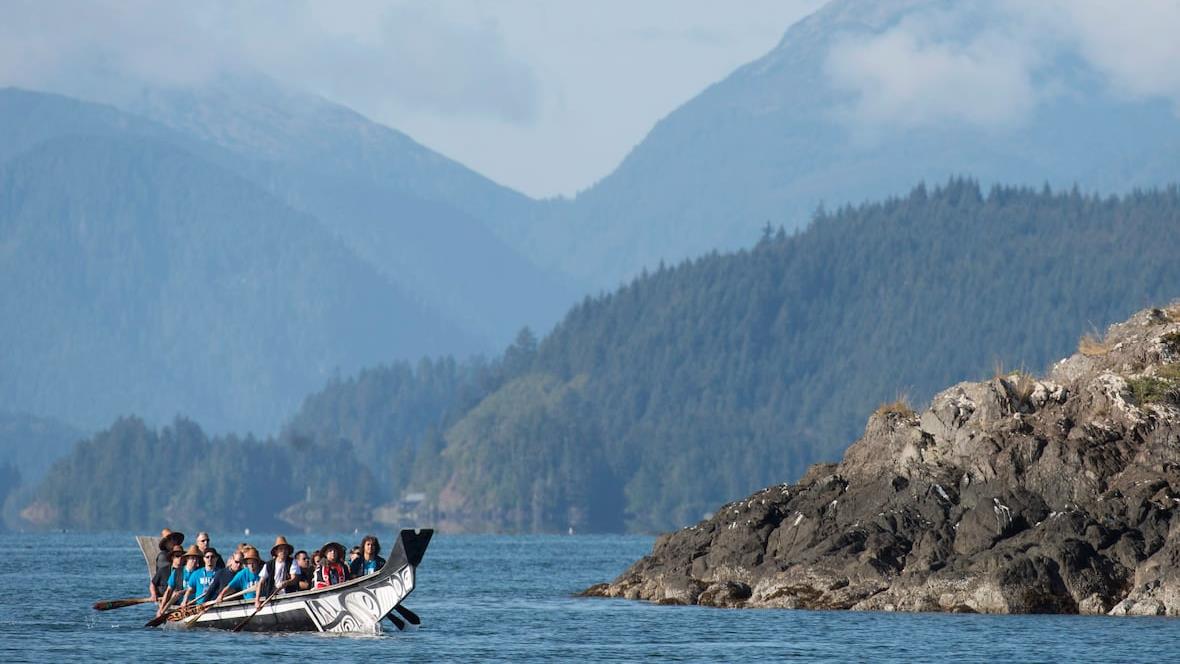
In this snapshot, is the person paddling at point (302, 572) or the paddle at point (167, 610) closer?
the person paddling at point (302, 572)

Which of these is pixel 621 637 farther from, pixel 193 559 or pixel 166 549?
pixel 166 549

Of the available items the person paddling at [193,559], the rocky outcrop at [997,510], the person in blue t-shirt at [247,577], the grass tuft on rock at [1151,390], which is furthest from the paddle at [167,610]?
the grass tuft on rock at [1151,390]

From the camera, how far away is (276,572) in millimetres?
67938

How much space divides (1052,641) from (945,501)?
45.5 ft

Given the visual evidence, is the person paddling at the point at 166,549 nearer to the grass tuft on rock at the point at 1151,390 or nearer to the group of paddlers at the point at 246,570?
the group of paddlers at the point at 246,570

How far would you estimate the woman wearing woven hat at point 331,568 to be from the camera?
6662 centimetres

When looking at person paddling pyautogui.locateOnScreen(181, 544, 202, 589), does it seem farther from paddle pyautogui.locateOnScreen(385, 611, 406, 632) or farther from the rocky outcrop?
the rocky outcrop

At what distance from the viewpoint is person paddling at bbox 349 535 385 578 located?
6681 cm

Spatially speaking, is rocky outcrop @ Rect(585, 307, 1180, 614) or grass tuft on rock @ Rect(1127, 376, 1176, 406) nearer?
rocky outcrop @ Rect(585, 307, 1180, 614)

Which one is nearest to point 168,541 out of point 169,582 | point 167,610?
point 169,582

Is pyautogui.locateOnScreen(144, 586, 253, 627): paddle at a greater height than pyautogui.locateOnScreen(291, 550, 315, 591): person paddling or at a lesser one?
lesser

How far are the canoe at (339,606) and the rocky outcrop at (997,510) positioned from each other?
16669 millimetres

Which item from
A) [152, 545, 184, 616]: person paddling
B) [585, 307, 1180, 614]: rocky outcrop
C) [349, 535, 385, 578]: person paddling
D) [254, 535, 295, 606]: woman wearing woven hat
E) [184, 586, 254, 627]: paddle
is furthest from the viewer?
[152, 545, 184, 616]: person paddling

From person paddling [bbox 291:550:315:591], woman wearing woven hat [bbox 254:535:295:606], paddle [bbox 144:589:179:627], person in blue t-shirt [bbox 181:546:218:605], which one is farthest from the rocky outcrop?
paddle [bbox 144:589:179:627]
